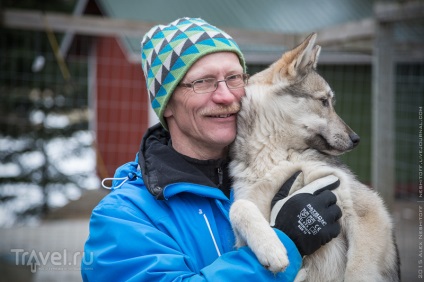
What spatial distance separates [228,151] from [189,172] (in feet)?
1.24

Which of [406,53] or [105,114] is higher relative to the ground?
[406,53]

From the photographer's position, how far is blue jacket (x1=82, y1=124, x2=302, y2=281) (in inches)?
80.1

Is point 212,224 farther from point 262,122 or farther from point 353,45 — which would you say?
point 353,45

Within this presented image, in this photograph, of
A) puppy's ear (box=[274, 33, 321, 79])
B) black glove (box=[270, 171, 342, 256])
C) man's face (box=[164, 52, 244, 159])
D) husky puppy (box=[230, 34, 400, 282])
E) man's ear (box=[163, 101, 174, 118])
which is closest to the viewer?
black glove (box=[270, 171, 342, 256])

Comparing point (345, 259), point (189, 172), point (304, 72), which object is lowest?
point (345, 259)

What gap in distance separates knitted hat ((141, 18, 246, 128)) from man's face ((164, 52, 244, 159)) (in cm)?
4

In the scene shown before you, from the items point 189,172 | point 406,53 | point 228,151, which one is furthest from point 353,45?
point 189,172

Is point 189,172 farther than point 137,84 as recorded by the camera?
No

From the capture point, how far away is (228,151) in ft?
8.73

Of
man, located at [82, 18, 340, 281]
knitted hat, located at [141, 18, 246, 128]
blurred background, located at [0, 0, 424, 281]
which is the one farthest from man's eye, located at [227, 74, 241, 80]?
blurred background, located at [0, 0, 424, 281]

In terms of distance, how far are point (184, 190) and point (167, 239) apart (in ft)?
0.71

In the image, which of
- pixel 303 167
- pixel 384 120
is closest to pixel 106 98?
pixel 384 120

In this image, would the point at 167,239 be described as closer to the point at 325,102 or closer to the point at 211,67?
the point at 211,67

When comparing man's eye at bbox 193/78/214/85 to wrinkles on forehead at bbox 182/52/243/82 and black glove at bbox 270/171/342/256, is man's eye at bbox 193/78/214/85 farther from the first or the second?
black glove at bbox 270/171/342/256
